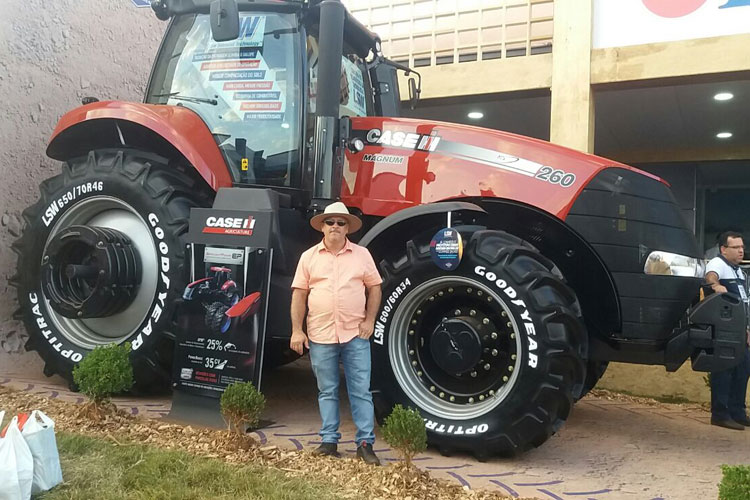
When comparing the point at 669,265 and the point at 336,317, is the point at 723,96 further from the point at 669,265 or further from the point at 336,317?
the point at 336,317

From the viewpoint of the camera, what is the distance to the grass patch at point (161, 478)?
2879 millimetres

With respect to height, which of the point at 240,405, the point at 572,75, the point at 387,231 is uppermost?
the point at 572,75

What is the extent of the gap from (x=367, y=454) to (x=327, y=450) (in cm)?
23

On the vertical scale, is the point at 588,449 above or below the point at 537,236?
below

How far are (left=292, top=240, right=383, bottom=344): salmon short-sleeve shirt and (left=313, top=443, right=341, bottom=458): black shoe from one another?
0.56 m

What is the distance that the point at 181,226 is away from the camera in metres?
4.53

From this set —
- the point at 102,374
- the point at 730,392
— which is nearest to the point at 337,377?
the point at 102,374

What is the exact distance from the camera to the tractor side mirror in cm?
397

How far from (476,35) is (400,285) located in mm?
6120

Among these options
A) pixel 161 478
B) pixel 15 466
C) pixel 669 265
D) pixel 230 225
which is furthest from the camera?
pixel 230 225

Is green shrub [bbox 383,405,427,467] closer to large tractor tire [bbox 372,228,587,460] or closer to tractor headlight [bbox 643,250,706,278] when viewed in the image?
large tractor tire [bbox 372,228,587,460]

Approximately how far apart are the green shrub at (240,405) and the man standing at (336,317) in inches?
13.5

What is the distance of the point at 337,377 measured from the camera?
12.0 feet

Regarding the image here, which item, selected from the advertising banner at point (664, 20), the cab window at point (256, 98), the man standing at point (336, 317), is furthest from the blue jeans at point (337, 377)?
the advertising banner at point (664, 20)
